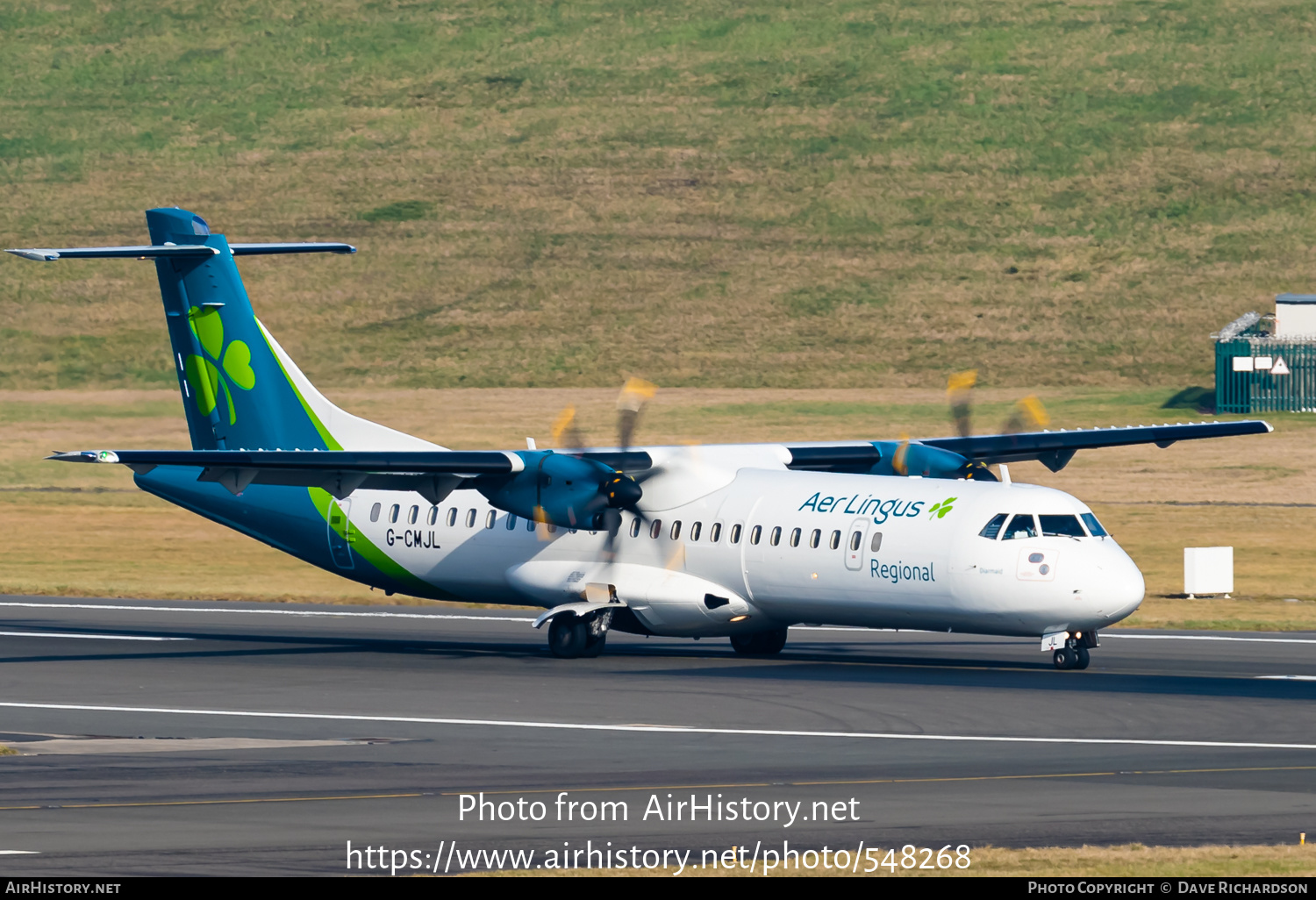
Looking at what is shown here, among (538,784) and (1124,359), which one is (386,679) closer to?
(538,784)

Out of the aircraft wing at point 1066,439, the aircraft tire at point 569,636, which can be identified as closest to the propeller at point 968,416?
the aircraft wing at point 1066,439

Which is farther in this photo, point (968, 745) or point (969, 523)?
point (969, 523)

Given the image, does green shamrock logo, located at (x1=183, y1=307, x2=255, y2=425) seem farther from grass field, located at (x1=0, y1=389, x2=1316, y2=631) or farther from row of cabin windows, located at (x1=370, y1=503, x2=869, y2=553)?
grass field, located at (x1=0, y1=389, x2=1316, y2=631)

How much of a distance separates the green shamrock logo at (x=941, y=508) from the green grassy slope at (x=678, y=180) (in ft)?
222

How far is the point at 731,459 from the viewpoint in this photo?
108ft

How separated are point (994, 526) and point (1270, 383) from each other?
5896 centimetres

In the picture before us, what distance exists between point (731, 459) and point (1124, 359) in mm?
69370

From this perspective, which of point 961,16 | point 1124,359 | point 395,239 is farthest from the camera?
point 961,16

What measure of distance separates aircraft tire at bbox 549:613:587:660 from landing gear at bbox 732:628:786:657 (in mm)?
2487

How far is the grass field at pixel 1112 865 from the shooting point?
44.8 feet

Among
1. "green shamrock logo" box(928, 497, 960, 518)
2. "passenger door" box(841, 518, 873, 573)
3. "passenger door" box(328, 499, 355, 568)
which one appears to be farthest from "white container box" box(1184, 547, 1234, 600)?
"passenger door" box(328, 499, 355, 568)

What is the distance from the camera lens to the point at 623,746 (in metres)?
21.1

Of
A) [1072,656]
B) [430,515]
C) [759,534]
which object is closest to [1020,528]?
[1072,656]
